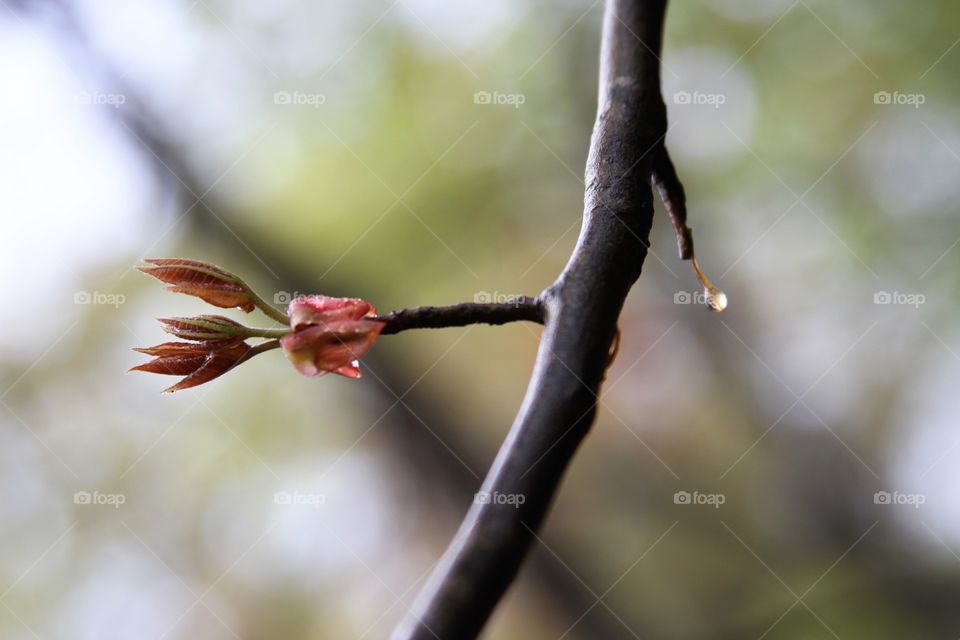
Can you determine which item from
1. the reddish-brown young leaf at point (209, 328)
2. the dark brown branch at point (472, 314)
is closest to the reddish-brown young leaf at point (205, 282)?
the reddish-brown young leaf at point (209, 328)

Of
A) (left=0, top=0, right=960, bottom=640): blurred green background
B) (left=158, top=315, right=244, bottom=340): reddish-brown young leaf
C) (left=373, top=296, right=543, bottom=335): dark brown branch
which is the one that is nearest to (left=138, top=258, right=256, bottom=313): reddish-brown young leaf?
(left=158, top=315, right=244, bottom=340): reddish-brown young leaf

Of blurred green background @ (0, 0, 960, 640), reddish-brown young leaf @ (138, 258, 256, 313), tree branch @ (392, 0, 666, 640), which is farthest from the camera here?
blurred green background @ (0, 0, 960, 640)

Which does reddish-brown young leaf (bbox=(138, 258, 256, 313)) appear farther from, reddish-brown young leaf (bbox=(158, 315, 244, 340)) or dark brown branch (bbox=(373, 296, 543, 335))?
dark brown branch (bbox=(373, 296, 543, 335))

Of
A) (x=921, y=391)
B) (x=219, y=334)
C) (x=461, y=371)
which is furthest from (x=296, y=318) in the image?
(x=921, y=391)

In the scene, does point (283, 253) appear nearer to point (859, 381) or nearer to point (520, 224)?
point (520, 224)

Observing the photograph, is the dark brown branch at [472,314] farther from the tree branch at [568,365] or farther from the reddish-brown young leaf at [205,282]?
the reddish-brown young leaf at [205,282]
